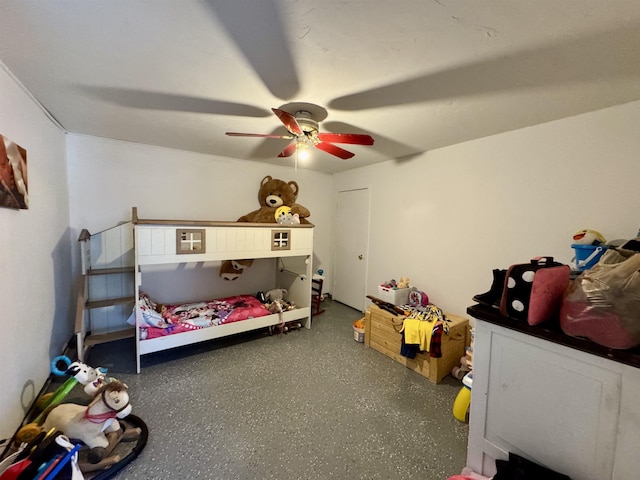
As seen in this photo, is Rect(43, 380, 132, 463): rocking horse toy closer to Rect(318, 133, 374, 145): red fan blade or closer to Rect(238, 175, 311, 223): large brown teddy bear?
Rect(318, 133, 374, 145): red fan blade

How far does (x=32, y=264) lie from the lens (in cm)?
181

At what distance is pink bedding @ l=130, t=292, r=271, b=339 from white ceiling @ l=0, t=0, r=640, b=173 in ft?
6.07

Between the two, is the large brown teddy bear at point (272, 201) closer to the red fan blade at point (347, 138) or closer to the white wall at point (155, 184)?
the white wall at point (155, 184)

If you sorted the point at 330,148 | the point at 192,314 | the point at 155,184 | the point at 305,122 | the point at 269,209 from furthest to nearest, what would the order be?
the point at 269,209, the point at 155,184, the point at 192,314, the point at 330,148, the point at 305,122

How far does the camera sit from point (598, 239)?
5.62ft

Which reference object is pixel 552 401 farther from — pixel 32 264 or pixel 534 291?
pixel 32 264

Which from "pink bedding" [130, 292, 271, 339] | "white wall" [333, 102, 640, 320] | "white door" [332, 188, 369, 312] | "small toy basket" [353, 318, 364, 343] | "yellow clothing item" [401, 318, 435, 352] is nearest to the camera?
"white wall" [333, 102, 640, 320]

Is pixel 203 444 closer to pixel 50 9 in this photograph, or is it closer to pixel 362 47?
pixel 50 9

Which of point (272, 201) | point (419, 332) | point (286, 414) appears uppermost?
point (272, 201)

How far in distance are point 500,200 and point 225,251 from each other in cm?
275

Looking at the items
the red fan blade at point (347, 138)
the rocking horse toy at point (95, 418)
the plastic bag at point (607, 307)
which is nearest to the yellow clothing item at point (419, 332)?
the plastic bag at point (607, 307)

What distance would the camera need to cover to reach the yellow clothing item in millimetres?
2289

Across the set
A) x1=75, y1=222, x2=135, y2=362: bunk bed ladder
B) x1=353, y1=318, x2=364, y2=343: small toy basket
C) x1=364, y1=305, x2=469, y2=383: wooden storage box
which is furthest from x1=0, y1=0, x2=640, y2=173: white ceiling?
x1=353, y1=318, x2=364, y2=343: small toy basket

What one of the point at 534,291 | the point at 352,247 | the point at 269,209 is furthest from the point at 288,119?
the point at 352,247
